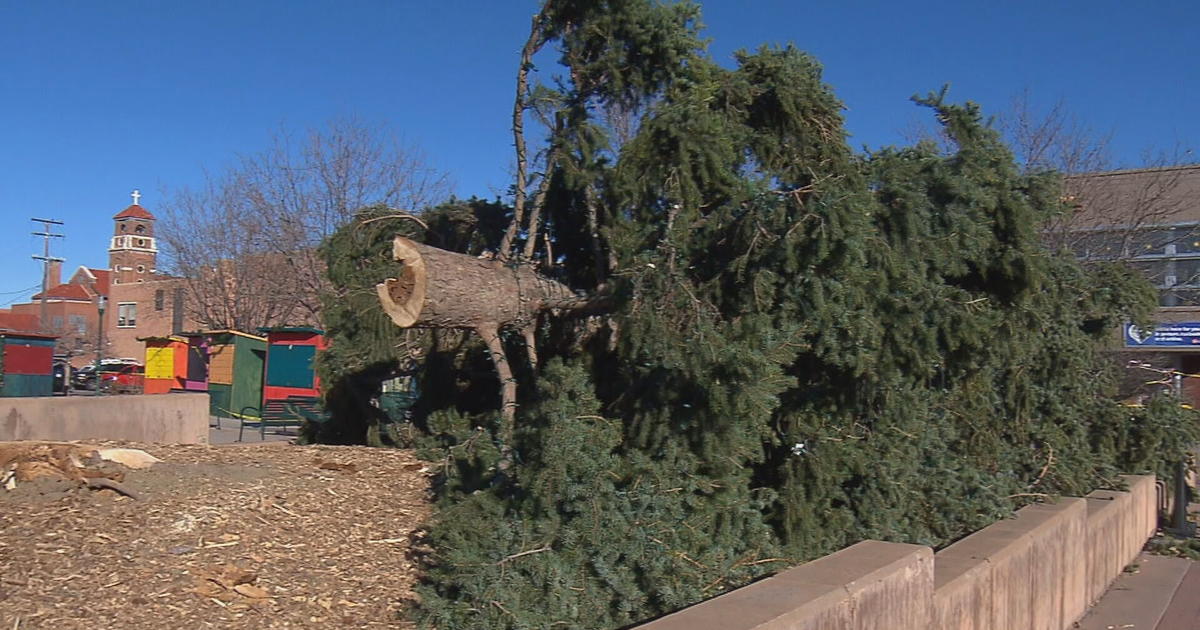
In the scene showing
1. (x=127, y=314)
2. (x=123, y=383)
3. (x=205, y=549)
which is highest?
(x=127, y=314)

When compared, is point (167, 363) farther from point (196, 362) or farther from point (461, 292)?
point (461, 292)

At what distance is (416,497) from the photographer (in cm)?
720

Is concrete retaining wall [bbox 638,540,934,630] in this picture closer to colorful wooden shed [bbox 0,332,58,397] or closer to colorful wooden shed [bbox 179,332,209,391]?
colorful wooden shed [bbox 179,332,209,391]

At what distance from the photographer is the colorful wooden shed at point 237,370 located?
26031 mm

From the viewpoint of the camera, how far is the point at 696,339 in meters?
5.91

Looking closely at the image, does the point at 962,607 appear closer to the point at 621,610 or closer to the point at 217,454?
the point at 621,610

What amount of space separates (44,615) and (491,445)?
2967 millimetres

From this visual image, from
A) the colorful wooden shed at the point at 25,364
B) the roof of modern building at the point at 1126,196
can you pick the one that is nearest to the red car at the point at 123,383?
the colorful wooden shed at the point at 25,364

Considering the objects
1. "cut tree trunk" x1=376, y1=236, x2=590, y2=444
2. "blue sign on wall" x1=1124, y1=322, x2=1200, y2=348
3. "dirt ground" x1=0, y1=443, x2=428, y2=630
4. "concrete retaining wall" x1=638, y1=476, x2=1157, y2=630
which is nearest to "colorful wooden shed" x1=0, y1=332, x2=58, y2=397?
"dirt ground" x1=0, y1=443, x2=428, y2=630

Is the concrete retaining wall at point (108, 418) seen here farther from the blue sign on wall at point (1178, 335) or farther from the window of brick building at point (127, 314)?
the window of brick building at point (127, 314)

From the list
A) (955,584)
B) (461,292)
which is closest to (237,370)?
(461,292)

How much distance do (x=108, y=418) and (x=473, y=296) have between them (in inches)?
197

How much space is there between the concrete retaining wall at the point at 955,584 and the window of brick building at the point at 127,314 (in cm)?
6250

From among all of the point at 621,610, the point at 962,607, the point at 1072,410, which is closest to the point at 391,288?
the point at 621,610
